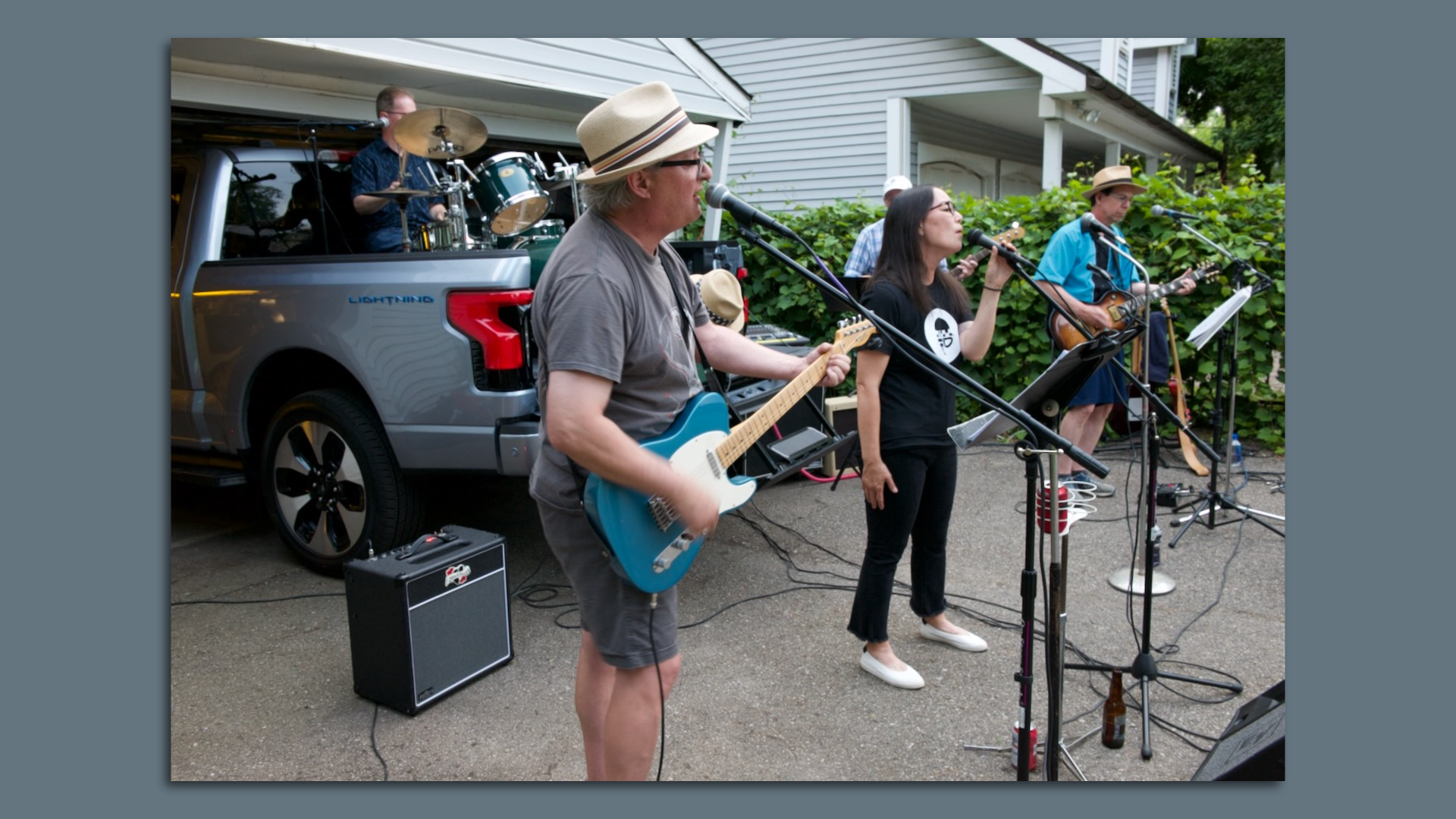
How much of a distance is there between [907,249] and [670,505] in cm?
149

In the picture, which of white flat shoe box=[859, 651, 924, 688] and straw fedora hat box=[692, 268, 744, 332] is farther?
straw fedora hat box=[692, 268, 744, 332]

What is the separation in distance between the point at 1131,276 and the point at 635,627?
454cm

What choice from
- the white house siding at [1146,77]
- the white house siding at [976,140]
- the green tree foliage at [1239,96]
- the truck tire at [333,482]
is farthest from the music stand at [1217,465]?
the white house siding at [1146,77]

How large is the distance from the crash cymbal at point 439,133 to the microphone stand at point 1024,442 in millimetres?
2951

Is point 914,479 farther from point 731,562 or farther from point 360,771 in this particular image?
point 360,771

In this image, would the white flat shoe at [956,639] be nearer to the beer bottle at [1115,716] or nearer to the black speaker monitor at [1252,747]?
the beer bottle at [1115,716]

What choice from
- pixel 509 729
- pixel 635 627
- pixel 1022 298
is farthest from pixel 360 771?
pixel 1022 298

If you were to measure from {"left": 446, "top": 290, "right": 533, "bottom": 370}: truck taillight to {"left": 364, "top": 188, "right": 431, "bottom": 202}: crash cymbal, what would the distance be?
4.43 ft

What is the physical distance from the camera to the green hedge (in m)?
6.44

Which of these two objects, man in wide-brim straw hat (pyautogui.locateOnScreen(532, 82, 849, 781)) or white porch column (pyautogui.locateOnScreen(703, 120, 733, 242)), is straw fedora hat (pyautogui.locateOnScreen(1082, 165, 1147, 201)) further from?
man in wide-brim straw hat (pyautogui.locateOnScreen(532, 82, 849, 781))

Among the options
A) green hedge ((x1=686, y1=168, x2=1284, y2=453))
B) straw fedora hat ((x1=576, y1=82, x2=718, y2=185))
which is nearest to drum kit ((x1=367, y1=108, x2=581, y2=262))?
green hedge ((x1=686, y1=168, x2=1284, y2=453))

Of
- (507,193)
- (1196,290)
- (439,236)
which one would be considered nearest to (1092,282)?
(1196,290)

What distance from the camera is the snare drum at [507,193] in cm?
499

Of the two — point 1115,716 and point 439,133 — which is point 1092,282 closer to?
point 1115,716
